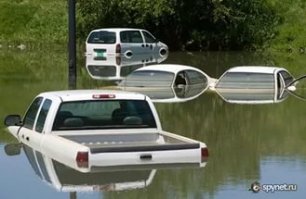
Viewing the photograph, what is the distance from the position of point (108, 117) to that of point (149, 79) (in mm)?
13410

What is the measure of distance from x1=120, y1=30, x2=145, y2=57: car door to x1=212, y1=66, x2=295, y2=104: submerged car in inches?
600

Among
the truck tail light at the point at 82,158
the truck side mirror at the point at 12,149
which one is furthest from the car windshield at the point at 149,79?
the truck tail light at the point at 82,158

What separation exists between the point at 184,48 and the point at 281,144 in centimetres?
3266

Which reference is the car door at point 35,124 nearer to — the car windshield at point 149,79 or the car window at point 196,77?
the car windshield at point 149,79

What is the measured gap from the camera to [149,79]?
26.2 metres

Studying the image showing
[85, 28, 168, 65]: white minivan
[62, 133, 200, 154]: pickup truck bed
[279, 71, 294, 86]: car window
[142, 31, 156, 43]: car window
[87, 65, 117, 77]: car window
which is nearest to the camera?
[62, 133, 200, 154]: pickup truck bed

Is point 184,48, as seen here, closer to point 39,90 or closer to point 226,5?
point 226,5

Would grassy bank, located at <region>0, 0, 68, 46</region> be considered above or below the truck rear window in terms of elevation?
below

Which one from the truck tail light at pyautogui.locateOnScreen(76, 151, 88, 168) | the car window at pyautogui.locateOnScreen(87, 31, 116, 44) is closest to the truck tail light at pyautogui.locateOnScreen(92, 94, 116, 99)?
the truck tail light at pyautogui.locateOnScreen(76, 151, 88, 168)

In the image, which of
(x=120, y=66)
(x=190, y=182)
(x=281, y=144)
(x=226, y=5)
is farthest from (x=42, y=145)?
(x=226, y=5)

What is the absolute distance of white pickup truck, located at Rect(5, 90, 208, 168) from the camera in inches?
439

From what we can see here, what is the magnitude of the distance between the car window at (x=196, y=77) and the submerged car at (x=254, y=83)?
1082 millimetres

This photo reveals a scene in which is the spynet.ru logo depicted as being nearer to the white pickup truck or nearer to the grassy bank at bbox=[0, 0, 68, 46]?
the white pickup truck

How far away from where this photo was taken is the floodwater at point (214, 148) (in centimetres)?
1095
